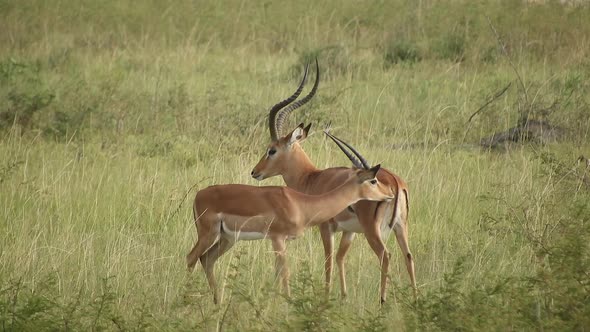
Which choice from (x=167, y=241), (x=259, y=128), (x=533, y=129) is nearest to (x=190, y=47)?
(x=259, y=128)

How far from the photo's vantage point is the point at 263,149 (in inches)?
332

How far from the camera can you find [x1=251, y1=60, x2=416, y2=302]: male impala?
524 centimetres

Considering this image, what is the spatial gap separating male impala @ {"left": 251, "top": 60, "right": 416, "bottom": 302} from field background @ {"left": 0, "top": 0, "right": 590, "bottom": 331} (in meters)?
0.18

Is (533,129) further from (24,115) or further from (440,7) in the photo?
(440,7)

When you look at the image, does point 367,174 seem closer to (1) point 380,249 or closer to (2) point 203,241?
(1) point 380,249

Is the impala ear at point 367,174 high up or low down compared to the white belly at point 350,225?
up

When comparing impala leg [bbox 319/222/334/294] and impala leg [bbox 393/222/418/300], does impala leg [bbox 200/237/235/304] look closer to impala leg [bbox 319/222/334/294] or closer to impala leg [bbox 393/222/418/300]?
impala leg [bbox 319/222/334/294]

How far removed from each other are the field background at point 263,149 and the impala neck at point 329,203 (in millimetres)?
321

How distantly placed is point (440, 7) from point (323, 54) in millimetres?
3562

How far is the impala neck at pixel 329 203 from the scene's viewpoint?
520 centimetres

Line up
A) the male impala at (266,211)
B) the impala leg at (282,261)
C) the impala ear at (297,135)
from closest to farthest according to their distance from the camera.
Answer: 1. the impala leg at (282,261)
2. the male impala at (266,211)
3. the impala ear at (297,135)

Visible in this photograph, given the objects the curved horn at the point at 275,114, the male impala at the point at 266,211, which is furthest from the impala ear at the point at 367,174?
the curved horn at the point at 275,114

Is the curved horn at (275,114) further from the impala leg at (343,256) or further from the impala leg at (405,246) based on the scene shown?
the impala leg at (405,246)

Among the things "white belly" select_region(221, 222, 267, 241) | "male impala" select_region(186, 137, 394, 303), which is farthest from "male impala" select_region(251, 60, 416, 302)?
"white belly" select_region(221, 222, 267, 241)
